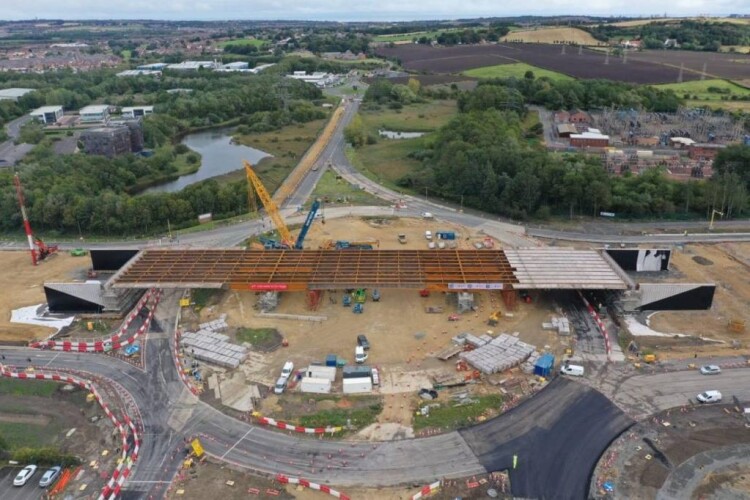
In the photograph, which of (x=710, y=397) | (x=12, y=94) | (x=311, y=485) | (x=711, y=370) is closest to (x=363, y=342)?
(x=311, y=485)

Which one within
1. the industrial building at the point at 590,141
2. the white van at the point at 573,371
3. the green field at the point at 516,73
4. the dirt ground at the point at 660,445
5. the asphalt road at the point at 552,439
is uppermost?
the green field at the point at 516,73

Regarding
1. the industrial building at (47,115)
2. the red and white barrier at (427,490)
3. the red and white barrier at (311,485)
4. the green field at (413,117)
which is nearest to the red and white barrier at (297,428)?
the red and white barrier at (311,485)

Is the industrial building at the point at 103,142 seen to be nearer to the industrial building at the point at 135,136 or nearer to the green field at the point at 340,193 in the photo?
the industrial building at the point at 135,136

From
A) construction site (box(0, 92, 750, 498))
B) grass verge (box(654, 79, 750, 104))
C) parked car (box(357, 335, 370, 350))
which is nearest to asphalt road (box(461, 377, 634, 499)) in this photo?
construction site (box(0, 92, 750, 498))

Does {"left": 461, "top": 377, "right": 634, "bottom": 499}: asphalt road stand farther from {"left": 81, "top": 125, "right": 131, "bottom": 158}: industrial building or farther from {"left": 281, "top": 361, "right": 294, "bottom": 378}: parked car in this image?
{"left": 81, "top": 125, "right": 131, "bottom": 158}: industrial building

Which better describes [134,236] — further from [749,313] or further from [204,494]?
[749,313]
